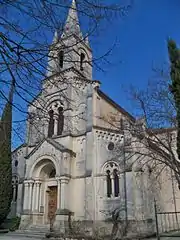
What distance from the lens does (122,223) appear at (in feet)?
58.1

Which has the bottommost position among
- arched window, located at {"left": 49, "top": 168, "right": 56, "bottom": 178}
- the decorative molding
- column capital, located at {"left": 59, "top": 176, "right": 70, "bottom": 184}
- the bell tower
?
column capital, located at {"left": 59, "top": 176, "right": 70, "bottom": 184}

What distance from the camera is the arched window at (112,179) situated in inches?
762

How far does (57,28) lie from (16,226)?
1976 centimetres

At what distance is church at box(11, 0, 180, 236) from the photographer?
18.4m

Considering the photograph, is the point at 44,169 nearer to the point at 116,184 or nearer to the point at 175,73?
the point at 116,184

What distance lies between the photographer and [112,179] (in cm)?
1973

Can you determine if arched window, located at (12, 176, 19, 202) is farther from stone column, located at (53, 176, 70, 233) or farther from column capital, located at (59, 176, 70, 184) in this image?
column capital, located at (59, 176, 70, 184)

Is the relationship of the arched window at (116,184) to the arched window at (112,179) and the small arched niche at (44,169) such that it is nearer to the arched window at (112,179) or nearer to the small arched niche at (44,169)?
the arched window at (112,179)

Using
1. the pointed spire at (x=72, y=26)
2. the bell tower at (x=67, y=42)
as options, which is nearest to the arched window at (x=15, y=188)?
the bell tower at (x=67, y=42)

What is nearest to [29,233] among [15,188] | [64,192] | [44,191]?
[64,192]

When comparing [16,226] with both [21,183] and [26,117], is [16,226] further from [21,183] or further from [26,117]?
[26,117]

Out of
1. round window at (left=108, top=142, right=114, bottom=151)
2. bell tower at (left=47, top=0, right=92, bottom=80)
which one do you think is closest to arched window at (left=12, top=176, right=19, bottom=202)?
round window at (left=108, top=142, right=114, bottom=151)

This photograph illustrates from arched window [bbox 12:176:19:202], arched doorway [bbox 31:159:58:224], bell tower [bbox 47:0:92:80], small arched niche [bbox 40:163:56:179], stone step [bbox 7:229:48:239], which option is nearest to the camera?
bell tower [bbox 47:0:92:80]

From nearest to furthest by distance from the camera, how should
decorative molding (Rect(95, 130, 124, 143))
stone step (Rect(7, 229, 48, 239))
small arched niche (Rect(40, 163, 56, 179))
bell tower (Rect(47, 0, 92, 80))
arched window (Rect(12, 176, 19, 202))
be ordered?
bell tower (Rect(47, 0, 92, 80))
stone step (Rect(7, 229, 48, 239))
decorative molding (Rect(95, 130, 124, 143))
small arched niche (Rect(40, 163, 56, 179))
arched window (Rect(12, 176, 19, 202))
